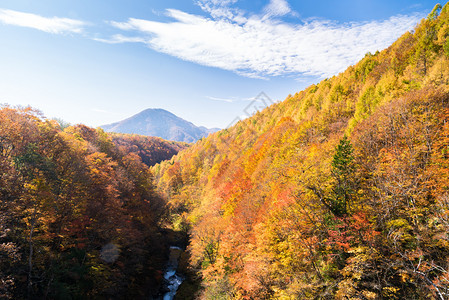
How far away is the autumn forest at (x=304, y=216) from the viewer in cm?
1542

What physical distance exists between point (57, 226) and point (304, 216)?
28.2 metres

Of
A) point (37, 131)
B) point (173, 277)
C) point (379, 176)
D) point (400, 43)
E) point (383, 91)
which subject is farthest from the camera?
point (173, 277)

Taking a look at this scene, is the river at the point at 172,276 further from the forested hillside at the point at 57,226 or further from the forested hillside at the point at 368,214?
the forested hillside at the point at 368,214

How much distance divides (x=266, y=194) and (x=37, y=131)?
110 ft

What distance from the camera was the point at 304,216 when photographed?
68.5ft

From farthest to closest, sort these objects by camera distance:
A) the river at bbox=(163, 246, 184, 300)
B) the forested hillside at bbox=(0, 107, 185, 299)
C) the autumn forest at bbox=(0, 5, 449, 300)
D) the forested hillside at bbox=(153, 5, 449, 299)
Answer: the river at bbox=(163, 246, 184, 300)
the forested hillside at bbox=(0, 107, 185, 299)
the autumn forest at bbox=(0, 5, 449, 300)
the forested hillside at bbox=(153, 5, 449, 299)

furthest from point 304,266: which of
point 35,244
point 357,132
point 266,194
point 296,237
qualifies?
point 35,244

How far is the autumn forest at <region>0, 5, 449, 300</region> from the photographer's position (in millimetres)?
15422

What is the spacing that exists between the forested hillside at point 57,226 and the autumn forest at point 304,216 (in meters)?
0.16

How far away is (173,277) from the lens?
42.3m

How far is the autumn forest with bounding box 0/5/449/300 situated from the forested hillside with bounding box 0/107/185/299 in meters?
0.16

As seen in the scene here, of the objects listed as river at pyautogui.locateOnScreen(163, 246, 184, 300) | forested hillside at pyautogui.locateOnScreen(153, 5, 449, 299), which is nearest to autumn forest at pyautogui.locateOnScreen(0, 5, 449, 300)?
forested hillside at pyautogui.locateOnScreen(153, 5, 449, 299)

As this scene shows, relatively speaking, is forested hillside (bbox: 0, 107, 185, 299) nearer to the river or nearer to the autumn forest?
the autumn forest

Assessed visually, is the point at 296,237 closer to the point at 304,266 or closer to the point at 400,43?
the point at 304,266
